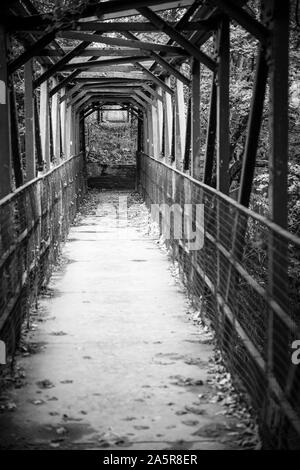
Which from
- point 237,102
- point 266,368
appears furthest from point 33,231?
point 237,102

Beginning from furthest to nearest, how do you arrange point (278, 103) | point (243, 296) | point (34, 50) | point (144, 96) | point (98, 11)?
point (144, 96) < point (34, 50) < point (243, 296) < point (98, 11) < point (278, 103)

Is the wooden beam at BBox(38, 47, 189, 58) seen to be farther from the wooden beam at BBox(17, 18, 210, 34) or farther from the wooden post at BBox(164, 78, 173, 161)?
the wooden post at BBox(164, 78, 173, 161)

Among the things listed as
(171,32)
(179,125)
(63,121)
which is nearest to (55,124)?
(63,121)

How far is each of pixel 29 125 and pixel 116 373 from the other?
5453 millimetres

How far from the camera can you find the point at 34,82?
10625 mm

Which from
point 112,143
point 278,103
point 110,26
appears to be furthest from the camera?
point 112,143

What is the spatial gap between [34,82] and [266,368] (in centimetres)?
731

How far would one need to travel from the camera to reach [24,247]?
25.1ft

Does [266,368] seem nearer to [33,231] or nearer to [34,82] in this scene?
[33,231]

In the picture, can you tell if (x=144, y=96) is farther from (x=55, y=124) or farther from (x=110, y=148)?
(x=110, y=148)

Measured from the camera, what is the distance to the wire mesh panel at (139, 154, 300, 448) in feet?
14.3

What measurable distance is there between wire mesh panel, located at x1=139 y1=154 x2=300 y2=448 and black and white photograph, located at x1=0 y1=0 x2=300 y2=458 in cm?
2

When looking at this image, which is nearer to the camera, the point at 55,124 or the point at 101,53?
the point at 101,53

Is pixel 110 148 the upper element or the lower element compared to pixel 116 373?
upper
